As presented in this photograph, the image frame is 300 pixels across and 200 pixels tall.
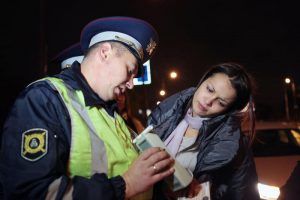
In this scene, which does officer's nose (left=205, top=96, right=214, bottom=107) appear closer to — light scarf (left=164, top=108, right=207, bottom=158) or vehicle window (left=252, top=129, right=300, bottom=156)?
light scarf (left=164, top=108, right=207, bottom=158)

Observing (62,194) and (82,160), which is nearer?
(62,194)

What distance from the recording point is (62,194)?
4.25 ft

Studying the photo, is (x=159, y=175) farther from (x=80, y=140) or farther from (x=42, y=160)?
(x=42, y=160)

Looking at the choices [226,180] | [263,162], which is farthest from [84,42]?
[263,162]

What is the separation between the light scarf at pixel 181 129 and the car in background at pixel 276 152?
229 cm

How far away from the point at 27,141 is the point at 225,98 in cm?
175

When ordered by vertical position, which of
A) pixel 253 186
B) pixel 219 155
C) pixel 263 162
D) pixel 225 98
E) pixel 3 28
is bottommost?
pixel 263 162

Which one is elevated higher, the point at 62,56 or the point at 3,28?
the point at 3,28

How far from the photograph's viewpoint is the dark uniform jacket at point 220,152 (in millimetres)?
2445

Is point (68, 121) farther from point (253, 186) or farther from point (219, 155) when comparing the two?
point (253, 186)

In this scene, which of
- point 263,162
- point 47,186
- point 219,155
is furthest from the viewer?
point 263,162

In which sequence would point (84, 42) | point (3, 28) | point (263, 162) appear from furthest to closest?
point (3, 28) → point (263, 162) → point (84, 42)

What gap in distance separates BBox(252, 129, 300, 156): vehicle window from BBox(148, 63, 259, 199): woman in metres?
2.87

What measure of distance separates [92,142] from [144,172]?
0.85 feet
